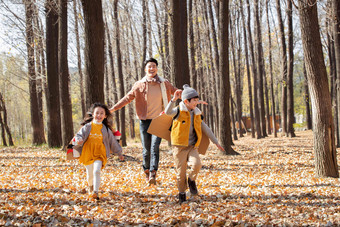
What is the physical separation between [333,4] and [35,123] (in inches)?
615

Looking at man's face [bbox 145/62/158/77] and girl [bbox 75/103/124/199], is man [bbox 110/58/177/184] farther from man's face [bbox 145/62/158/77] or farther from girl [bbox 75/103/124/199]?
girl [bbox 75/103/124/199]

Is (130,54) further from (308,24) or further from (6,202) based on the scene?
(6,202)

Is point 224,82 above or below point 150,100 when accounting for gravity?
above

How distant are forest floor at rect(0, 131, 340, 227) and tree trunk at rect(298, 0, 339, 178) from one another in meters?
0.49

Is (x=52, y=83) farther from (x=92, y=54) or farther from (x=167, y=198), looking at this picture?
(x=167, y=198)

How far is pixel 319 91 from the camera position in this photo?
705 cm

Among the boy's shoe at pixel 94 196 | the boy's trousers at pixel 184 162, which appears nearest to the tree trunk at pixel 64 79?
the boy's shoe at pixel 94 196

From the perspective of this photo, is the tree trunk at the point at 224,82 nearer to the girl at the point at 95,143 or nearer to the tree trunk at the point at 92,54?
the tree trunk at the point at 92,54

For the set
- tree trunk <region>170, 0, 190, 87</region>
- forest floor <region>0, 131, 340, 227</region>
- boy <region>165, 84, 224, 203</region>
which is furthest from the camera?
tree trunk <region>170, 0, 190, 87</region>

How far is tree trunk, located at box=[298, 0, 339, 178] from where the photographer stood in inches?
277

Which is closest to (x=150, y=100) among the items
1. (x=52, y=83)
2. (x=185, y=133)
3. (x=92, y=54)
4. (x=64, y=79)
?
(x=185, y=133)

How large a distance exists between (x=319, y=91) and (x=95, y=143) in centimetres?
513

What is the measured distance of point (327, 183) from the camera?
6598 mm

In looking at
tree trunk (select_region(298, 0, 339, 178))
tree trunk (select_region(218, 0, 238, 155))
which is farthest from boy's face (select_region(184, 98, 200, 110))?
tree trunk (select_region(218, 0, 238, 155))
